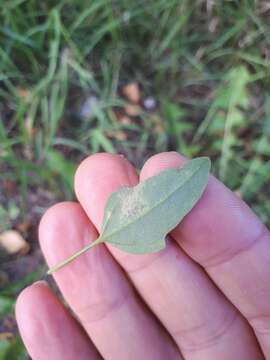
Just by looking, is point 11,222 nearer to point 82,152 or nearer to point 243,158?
point 82,152

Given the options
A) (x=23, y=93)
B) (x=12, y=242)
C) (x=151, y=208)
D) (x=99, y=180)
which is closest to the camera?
(x=151, y=208)

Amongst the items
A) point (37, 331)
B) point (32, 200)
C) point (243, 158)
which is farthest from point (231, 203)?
point (32, 200)

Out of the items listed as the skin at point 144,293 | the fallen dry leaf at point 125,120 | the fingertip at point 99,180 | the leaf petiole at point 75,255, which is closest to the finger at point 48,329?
the skin at point 144,293

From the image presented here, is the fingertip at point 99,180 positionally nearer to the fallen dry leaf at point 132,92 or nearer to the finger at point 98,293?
the finger at point 98,293

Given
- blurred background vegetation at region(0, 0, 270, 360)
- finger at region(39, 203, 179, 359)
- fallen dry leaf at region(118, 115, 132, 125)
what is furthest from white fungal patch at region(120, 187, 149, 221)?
fallen dry leaf at region(118, 115, 132, 125)

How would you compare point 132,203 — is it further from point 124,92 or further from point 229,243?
point 124,92

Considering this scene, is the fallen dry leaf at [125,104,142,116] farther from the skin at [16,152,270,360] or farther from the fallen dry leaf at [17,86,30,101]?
the skin at [16,152,270,360]

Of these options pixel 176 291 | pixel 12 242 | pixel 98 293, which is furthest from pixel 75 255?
pixel 12 242
